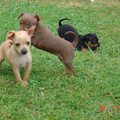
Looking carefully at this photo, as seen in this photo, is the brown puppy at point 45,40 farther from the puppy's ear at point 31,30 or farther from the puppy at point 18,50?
the puppy at point 18,50

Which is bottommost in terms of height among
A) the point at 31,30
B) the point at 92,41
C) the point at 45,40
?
the point at 92,41

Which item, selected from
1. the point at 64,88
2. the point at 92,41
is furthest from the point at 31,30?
the point at 92,41

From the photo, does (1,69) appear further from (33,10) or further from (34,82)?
(33,10)

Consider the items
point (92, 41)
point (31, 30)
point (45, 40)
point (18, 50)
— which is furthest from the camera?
point (92, 41)

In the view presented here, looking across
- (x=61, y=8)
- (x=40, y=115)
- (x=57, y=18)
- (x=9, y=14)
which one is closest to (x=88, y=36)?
(x=57, y=18)

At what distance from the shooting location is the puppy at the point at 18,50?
352 centimetres

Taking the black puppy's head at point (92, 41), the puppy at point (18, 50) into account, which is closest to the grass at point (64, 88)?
the black puppy's head at point (92, 41)

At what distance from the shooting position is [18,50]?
140 inches

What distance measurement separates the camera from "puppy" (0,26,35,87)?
3.52 meters

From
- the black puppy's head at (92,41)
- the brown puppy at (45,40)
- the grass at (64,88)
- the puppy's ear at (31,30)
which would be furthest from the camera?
the black puppy's head at (92,41)

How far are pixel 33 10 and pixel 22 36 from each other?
5.85 meters

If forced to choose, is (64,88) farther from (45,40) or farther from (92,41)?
(92,41)

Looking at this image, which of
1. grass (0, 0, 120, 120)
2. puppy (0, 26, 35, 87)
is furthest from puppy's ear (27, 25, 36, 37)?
grass (0, 0, 120, 120)

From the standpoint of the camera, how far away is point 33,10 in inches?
352
